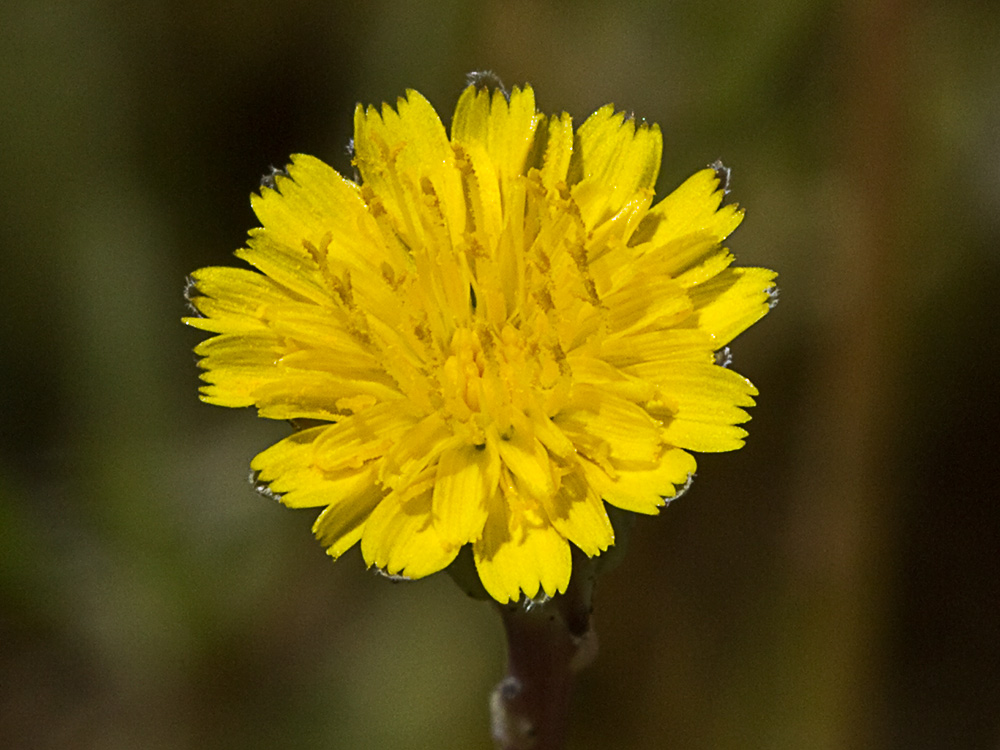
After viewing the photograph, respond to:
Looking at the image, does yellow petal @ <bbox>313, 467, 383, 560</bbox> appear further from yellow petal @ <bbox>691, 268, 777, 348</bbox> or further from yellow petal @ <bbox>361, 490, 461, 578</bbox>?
yellow petal @ <bbox>691, 268, 777, 348</bbox>

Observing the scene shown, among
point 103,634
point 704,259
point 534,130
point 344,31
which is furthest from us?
point 344,31

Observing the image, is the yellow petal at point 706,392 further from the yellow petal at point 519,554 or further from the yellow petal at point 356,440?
the yellow petal at point 356,440

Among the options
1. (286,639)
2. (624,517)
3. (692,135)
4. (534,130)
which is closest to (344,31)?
(692,135)

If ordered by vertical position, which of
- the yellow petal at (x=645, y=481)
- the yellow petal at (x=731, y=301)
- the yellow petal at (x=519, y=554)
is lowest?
the yellow petal at (x=519, y=554)

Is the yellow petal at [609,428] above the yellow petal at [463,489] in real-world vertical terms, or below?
above

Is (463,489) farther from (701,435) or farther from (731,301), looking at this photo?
(731,301)

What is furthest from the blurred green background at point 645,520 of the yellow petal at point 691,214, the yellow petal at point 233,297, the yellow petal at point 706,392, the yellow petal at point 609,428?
the yellow petal at point 233,297

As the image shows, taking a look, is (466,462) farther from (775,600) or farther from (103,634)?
(103,634)
